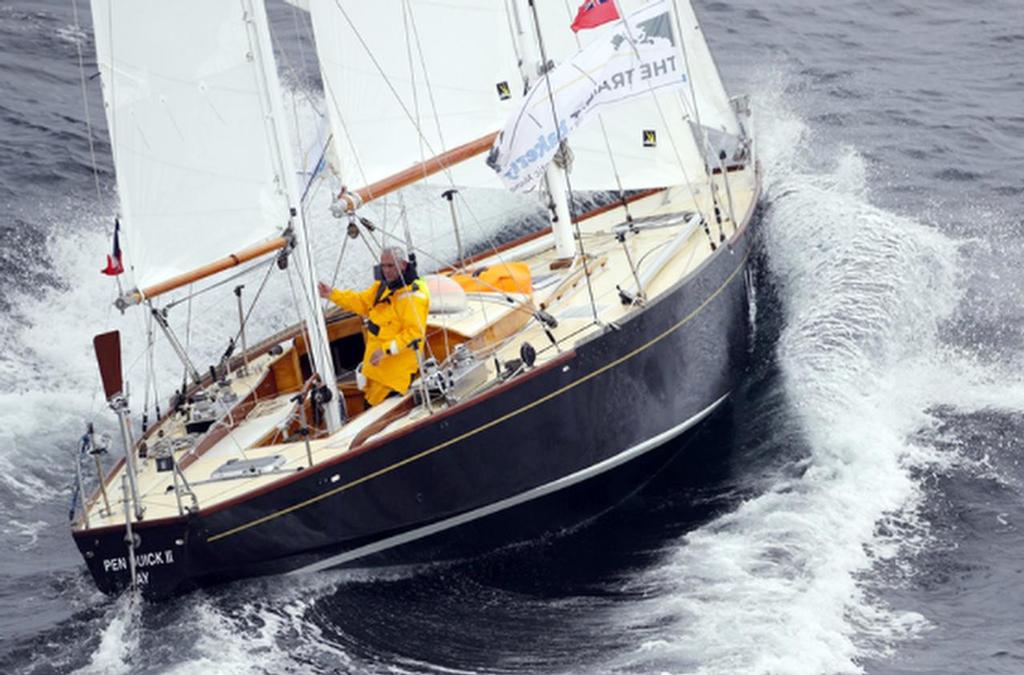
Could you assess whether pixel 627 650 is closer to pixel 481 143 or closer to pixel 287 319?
pixel 481 143

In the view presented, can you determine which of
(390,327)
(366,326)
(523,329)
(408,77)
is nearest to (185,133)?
(366,326)

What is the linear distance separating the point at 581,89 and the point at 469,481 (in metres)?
3.32

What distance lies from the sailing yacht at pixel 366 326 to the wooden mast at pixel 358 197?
0.02 metres

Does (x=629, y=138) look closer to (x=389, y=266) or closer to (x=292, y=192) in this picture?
(x=389, y=266)

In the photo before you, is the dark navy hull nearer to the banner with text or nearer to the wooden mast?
the banner with text

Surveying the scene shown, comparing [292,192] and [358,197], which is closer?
[292,192]

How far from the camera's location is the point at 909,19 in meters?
28.3

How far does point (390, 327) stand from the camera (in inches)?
599

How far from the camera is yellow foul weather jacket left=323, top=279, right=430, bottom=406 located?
49.3 feet

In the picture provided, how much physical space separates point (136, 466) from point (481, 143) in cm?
409

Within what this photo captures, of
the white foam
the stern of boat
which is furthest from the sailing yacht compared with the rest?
the white foam

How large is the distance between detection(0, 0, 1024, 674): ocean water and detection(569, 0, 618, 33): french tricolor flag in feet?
12.9

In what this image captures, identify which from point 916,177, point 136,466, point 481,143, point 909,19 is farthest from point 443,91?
point 909,19

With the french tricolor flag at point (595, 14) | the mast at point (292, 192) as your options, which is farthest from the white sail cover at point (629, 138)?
the mast at point (292, 192)
